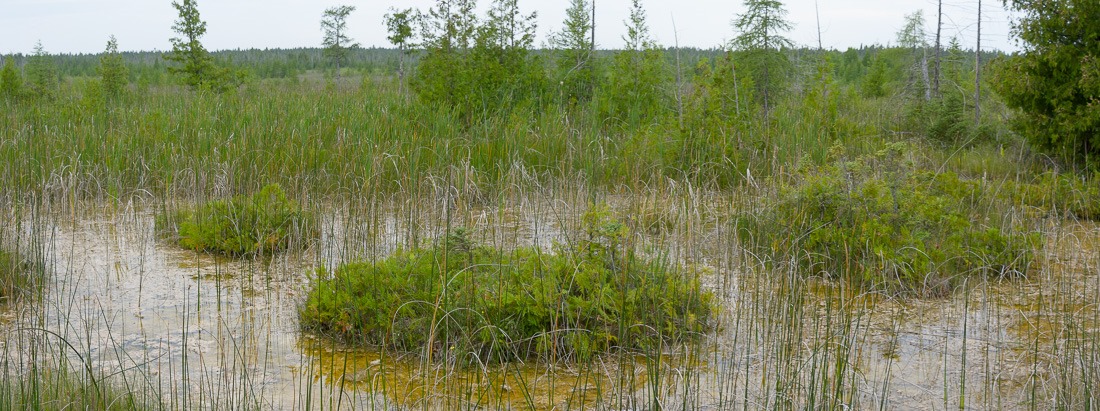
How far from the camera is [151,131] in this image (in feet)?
30.8

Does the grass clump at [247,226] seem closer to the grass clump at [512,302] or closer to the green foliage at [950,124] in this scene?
the grass clump at [512,302]

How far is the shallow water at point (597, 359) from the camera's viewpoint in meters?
3.44

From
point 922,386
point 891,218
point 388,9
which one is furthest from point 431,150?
point 388,9

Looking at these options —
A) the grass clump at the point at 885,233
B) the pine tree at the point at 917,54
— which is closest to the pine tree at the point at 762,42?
the pine tree at the point at 917,54

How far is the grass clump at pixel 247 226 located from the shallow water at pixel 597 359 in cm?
14

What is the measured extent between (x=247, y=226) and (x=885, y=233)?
161 inches

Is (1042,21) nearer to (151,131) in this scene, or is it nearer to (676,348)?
(676,348)

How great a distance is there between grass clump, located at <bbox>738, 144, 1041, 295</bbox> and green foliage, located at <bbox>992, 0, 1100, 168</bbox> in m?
2.92

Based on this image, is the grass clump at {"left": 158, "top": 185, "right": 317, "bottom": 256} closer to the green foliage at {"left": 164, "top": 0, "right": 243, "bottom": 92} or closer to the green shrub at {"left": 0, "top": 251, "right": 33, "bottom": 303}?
the green shrub at {"left": 0, "top": 251, "right": 33, "bottom": 303}

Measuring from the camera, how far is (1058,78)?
8.51m

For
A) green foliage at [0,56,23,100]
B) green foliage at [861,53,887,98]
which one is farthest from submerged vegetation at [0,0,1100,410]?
green foliage at [861,53,887,98]

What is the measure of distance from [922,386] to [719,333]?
3.25 feet

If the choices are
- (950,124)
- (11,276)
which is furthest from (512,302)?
(950,124)

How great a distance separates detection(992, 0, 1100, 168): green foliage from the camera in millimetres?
8164
